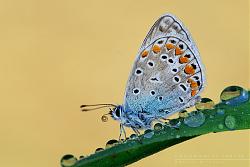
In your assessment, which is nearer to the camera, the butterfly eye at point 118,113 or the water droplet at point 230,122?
A: the water droplet at point 230,122

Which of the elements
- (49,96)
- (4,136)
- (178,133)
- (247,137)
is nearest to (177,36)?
(178,133)

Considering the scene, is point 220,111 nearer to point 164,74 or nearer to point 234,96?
point 234,96

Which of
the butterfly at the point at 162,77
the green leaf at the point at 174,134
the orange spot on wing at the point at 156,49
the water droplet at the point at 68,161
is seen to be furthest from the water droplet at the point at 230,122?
the orange spot on wing at the point at 156,49

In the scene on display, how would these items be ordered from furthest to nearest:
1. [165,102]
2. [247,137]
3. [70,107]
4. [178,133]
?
1. [70,107]
2. [247,137]
3. [165,102]
4. [178,133]

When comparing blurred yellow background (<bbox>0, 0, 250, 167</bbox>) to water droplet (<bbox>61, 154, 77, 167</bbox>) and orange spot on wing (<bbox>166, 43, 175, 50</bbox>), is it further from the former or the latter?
water droplet (<bbox>61, 154, 77, 167</bbox>)

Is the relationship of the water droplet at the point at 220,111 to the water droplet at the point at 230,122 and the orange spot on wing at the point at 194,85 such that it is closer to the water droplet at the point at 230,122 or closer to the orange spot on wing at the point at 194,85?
the water droplet at the point at 230,122

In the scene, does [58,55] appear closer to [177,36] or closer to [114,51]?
[114,51]

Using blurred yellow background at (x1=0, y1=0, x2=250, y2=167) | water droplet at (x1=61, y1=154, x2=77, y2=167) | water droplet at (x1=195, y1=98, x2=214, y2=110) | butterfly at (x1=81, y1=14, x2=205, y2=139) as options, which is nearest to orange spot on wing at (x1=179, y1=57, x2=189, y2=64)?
butterfly at (x1=81, y1=14, x2=205, y2=139)

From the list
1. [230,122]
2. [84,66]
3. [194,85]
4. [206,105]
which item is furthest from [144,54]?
[84,66]
